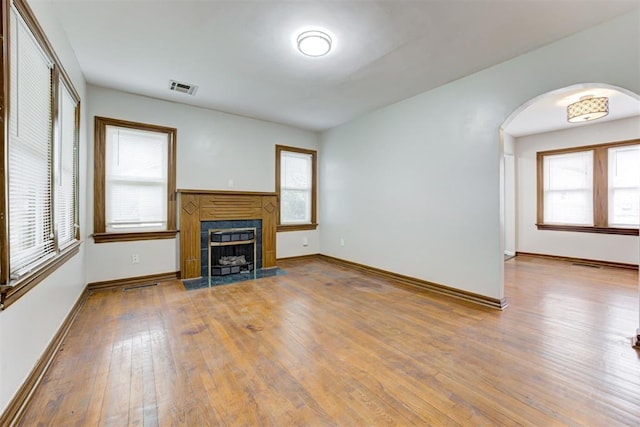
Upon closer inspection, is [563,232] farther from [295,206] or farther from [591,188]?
[295,206]

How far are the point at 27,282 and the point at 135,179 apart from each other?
256cm

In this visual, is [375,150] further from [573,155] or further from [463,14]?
[573,155]

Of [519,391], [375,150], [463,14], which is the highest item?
[463,14]

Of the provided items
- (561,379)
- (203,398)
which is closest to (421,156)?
(561,379)

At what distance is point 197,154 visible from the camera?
13.8ft

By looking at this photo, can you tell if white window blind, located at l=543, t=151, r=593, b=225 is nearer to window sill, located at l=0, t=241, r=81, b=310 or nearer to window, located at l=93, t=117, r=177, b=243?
window, located at l=93, t=117, r=177, b=243

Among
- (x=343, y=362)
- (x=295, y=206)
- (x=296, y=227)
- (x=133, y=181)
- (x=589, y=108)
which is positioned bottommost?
(x=343, y=362)

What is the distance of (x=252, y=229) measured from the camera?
4539 mm

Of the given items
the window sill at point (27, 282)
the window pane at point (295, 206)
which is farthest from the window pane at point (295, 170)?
the window sill at point (27, 282)

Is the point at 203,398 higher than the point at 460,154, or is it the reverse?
the point at 460,154

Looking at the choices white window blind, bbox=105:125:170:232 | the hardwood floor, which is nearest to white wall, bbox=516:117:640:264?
the hardwood floor

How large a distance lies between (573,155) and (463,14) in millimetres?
4952

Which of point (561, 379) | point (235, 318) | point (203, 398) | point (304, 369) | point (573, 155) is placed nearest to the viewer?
point (203, 398)

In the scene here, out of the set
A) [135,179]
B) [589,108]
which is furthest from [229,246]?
[589,108]
